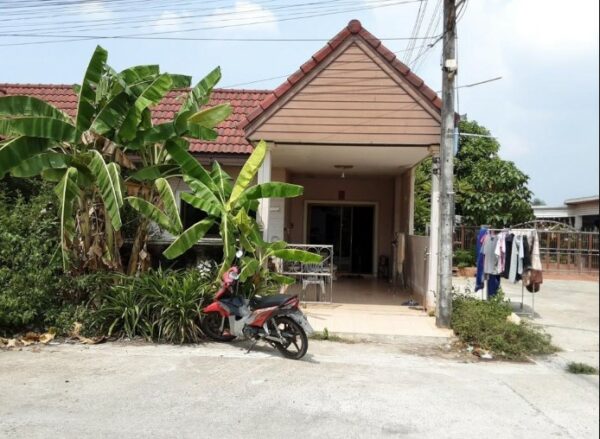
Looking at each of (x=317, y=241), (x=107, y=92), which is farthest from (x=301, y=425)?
(x=317, y=241)

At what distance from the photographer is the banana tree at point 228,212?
800 cm

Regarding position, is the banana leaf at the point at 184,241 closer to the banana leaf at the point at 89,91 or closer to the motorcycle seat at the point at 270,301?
the motorcycle seat at the point at 270,301

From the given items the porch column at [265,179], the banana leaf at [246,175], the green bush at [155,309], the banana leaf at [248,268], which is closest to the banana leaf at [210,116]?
the banana leaf at [246,175]

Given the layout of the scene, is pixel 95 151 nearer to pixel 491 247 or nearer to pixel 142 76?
pixel 142 76

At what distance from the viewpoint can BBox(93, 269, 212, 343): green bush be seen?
7.73 metres

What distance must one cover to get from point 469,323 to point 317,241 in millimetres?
8807

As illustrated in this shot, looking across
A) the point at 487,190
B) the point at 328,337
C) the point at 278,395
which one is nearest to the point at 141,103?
the point at 328,337

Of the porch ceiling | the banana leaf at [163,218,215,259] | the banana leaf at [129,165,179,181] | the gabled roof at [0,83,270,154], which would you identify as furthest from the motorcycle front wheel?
the gabled roof at [0,83,270,154]

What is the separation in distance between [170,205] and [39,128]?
6.79 feet

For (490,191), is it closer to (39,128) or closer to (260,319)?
(260,319)

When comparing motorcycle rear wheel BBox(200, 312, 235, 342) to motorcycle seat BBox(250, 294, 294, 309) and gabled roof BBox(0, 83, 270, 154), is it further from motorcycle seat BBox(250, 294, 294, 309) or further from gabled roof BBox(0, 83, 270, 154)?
gabled roof BBox(0, 83, 270, 154)

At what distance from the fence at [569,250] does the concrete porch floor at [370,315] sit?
9.08 meters

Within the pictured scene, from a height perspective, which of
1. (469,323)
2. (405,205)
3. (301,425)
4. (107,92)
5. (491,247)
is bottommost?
(301,425)

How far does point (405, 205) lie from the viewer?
1391 centimetres
